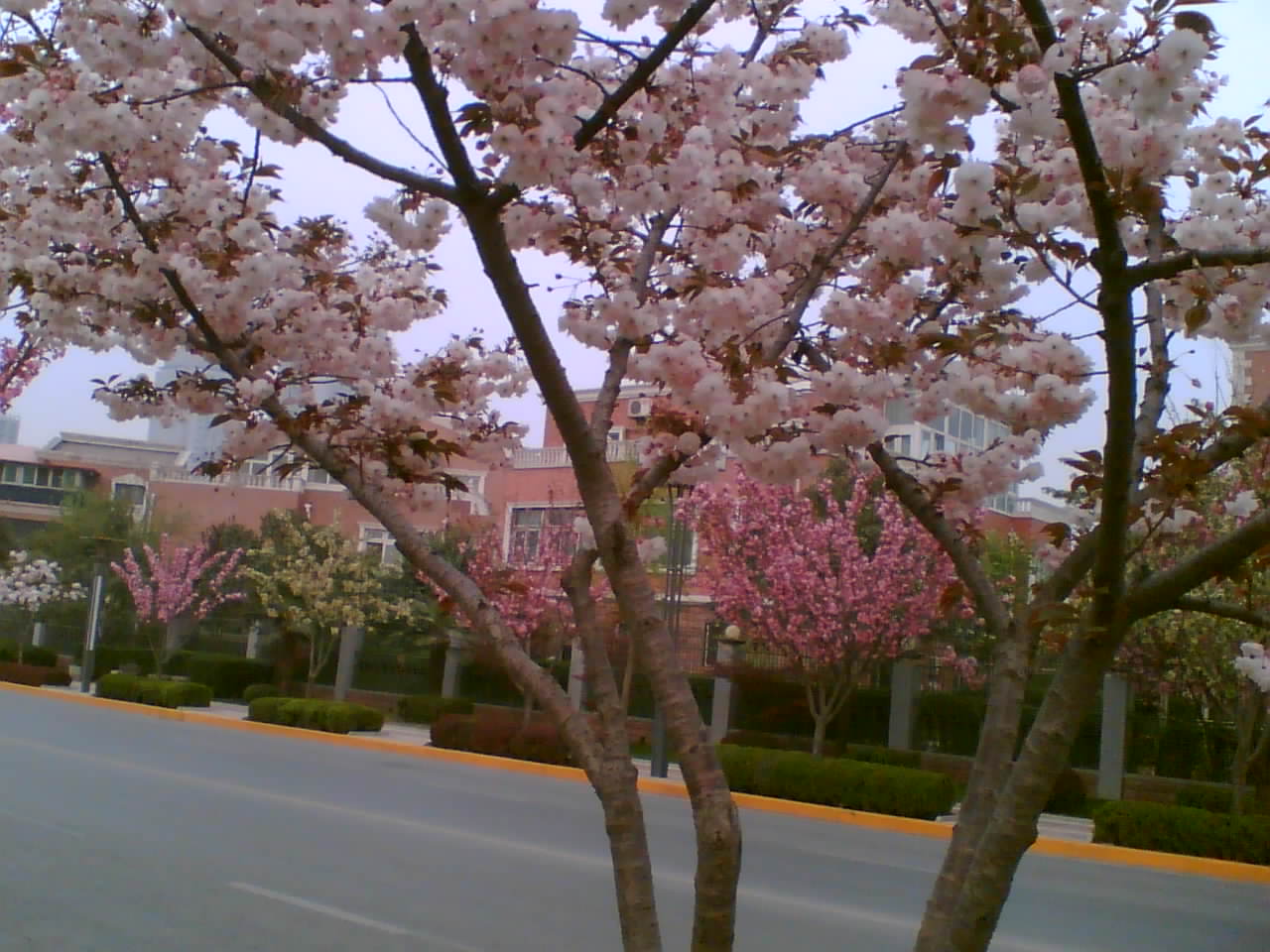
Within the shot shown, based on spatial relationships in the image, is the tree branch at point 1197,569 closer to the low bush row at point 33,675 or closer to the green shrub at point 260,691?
the green shrub at point 260,691

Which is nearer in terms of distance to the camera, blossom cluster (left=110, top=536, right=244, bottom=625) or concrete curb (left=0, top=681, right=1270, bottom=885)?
concrete curb (left=0, top=681, right=1270, bottom=885)

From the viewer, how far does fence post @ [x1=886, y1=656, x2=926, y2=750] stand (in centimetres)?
2138

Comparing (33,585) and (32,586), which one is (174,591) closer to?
(32,586)

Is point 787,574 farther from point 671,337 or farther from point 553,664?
point 671,337

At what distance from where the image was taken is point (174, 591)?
33.0 m

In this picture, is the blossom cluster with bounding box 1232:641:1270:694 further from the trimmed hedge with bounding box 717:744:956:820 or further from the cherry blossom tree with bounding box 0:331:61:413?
the trimmed hedge with bounding box 717:744:956:820

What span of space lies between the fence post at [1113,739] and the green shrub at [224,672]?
22.7m

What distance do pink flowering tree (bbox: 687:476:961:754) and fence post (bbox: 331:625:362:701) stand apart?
1467 cm

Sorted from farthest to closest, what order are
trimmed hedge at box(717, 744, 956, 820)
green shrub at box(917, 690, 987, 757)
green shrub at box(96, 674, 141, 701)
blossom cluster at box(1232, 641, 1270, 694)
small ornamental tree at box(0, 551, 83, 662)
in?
small ornamental tree at box(0, 551, 83, 662)
green shrub at box(96, 674, 141, 701)
green shrub at box(917, 690, 987, 757)
trimmed hedge at box(717, 744, 956, 820)
blossom cluster at box(1232, 641, 1270, 694)

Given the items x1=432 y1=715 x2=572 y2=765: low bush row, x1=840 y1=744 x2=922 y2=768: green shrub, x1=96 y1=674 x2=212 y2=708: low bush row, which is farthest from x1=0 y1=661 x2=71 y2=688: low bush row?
x1=840 y1=744 x2=922 y2=768: green shrub

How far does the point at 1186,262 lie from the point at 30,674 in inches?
1417

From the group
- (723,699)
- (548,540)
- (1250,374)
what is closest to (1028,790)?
(1250,374)

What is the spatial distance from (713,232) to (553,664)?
23.9 meters

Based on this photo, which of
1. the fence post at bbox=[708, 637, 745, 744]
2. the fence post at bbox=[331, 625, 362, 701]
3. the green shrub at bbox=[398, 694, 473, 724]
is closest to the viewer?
the fence post at bbox=[708, 637, 745, 744]
